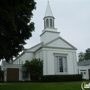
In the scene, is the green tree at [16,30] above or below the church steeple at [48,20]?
below

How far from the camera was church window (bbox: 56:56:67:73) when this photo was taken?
110ft

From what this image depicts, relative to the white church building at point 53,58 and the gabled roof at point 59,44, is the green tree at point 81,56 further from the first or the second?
the gabled roof at point 59,44

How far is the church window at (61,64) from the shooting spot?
33.5m

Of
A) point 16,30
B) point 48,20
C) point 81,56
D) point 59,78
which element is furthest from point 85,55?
point 16,30

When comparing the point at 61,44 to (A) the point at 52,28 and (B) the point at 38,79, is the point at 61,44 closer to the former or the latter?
(A) the point at 52,28

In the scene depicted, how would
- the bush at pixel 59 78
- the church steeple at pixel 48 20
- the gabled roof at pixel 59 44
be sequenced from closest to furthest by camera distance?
the bush at pixel 59 78 → the gabled roof at pixel 59 44 → the church steeple at pixel 48 20

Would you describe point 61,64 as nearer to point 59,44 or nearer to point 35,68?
point 59,44

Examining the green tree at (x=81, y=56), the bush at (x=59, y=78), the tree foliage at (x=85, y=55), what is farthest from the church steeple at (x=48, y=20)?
the green tree at (x=81, y=56)

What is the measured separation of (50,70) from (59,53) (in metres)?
4.14

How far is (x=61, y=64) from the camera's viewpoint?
34000mm

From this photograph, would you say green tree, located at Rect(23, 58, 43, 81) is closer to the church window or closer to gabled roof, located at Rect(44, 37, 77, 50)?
the church window

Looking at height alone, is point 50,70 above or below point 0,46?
below

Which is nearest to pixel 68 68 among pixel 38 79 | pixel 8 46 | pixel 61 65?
pixel 61 65

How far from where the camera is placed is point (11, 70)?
32.5 m
